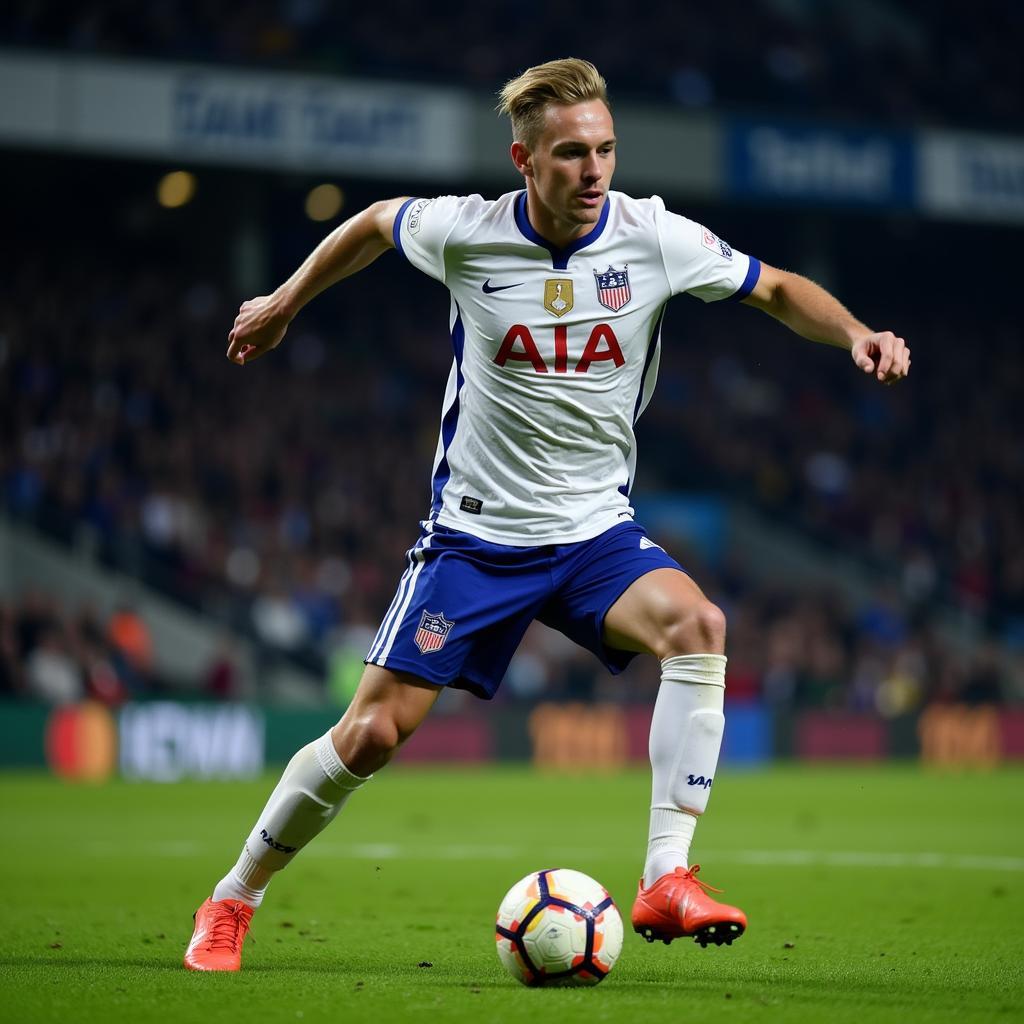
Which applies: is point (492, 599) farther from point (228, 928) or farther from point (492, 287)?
point (228, 928)

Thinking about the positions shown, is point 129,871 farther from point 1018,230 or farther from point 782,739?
point 1018,230

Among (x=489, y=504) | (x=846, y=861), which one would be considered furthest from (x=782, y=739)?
(x=489, y=504)

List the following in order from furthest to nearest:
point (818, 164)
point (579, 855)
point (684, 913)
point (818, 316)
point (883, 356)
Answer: point (818, 164) < point (579, 855) < point (818, 316) < point (883, 356) < point (684, 913)

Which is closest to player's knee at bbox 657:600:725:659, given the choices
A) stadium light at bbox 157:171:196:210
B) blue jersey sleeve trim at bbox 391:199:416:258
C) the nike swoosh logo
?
the nike swoosh logo

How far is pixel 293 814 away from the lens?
213 inches

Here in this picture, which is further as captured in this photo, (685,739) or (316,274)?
(316,274)

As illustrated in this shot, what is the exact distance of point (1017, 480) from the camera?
2917cm

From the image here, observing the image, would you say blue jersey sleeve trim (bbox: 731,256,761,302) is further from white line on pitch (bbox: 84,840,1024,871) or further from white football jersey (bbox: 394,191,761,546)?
white line on pitch (bbox: 84,840,1024,871)

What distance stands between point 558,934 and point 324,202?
24429 mm

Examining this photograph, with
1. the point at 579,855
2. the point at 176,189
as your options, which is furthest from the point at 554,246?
the point at 176,189

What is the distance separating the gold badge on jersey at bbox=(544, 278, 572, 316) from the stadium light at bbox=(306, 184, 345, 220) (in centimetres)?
2293

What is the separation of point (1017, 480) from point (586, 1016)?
26218 mm

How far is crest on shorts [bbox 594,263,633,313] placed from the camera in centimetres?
534

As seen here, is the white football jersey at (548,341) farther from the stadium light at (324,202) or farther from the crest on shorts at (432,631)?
the stadium light at (324,202)
